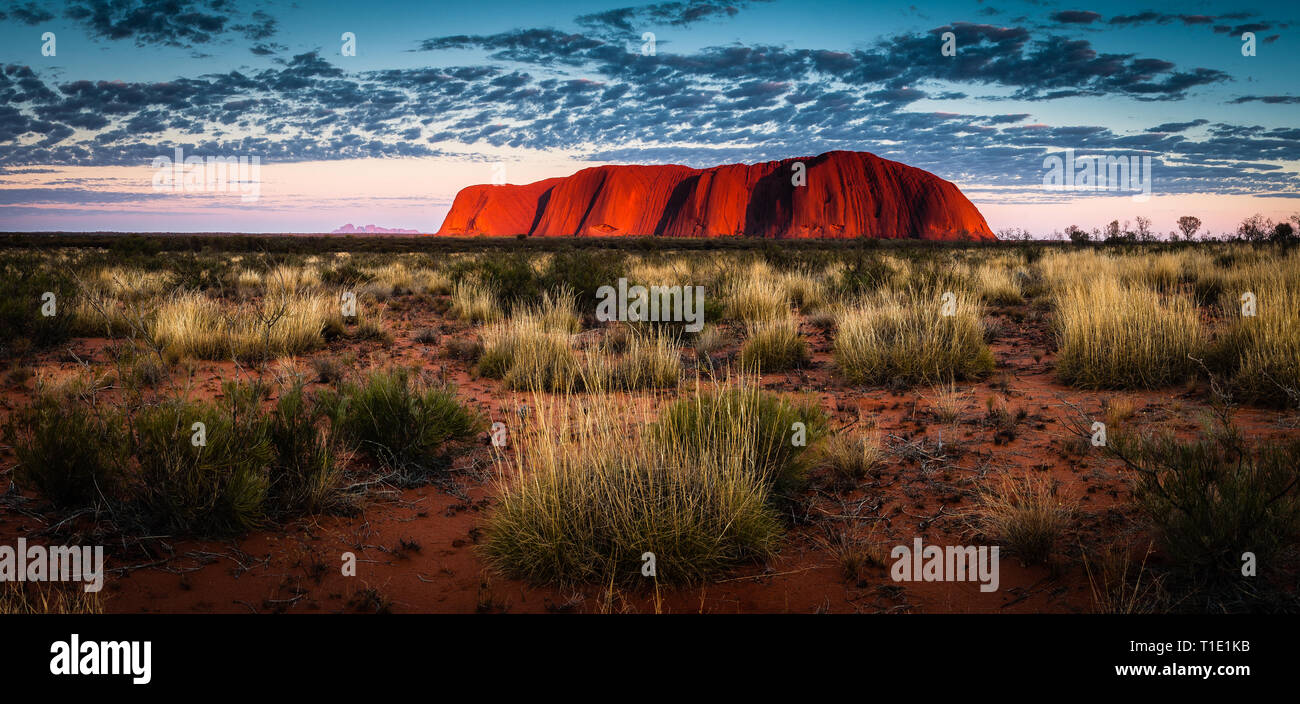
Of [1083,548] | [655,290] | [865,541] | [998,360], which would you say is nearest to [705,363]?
[655,290]

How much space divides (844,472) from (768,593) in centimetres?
150

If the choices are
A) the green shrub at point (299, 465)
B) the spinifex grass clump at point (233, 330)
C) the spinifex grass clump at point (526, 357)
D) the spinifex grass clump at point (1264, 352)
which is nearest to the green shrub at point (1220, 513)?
the spinifex grass clump at point (1264, 352)

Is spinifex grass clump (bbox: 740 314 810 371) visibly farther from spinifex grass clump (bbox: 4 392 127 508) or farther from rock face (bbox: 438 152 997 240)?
rock face (bbox: 438 152 997 240)

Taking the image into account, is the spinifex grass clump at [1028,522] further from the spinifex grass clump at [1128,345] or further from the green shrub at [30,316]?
the green shrub at [30,316]

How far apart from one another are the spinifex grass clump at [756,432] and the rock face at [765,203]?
98.9m

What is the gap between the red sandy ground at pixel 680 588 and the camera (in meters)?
2.97

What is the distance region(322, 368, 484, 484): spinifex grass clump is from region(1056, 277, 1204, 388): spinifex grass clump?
5.88 meters

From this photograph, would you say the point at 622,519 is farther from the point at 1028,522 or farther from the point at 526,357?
the point at 526,357

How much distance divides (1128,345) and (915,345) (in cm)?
190

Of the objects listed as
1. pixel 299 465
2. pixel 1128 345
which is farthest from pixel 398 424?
pixel 1128 345

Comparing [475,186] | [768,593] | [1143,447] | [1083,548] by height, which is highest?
[475,186]

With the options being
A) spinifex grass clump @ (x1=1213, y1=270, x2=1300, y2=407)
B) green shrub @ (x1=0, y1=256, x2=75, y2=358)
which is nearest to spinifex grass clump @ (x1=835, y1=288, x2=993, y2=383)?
spinifex grass clump @ (x1=1213, y1=270, x2=1300, y2=407)

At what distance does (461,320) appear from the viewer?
11.4 m
